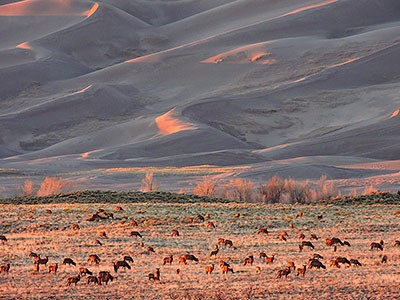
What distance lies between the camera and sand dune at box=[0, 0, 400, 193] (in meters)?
74.6

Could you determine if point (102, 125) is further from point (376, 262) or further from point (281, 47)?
point (376, 262)

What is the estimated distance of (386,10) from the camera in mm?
137625

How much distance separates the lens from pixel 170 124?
84.7m

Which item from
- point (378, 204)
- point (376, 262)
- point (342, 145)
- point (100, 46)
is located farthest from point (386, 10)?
point (376, 262)

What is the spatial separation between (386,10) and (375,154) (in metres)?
68.4

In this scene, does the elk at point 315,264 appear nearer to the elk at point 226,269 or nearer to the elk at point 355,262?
the elk at point 355,262

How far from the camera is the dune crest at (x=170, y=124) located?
271 ft

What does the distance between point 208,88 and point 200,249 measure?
87689 millimetres

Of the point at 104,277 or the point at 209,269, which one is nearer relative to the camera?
the point at 104,277

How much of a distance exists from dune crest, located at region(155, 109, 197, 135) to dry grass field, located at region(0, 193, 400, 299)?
48.2 meters

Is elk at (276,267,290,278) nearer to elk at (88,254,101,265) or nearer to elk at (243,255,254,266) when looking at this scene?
elk at (243,255,254,266)

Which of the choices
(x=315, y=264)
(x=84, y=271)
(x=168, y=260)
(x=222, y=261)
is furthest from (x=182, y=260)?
(x=315, y=264)

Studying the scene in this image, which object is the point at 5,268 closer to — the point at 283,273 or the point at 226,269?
the point at 226,269

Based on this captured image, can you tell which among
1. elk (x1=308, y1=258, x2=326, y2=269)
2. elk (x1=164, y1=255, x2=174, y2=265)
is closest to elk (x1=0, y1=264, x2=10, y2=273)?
elk (x1=164, y1=255, x2=174, y2=265)
